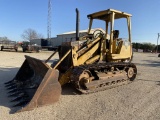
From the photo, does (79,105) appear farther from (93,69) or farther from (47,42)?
(47,42)

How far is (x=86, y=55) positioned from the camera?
6906mm

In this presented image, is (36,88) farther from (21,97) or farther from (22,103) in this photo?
(22,103)

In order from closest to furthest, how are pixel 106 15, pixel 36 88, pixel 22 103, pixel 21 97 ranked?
pixel 22 103
pixel 21 97
pixel 36 88
pixel 106 15

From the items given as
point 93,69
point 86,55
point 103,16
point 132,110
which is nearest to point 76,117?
point 132,110

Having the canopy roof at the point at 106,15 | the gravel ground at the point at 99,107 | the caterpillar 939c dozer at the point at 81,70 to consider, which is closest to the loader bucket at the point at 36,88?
the caterpillar 939c dozer at the point at 81,70

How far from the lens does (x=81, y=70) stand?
6023 millimetres

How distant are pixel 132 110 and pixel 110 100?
2.97ft

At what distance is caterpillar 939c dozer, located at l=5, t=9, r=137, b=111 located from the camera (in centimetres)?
518

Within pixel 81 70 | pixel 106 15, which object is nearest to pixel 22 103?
pixel 81 70

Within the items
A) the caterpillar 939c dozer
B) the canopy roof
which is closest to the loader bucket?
the caterpillar 939c dozer

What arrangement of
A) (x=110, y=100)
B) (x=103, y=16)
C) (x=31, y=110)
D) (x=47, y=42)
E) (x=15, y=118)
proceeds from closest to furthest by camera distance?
(x=15, y=118) → (x=31, y=110) → (x=110, y=100) → (x=103, y=16) → (x=47, y=42)

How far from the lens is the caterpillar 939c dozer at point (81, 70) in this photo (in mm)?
5180

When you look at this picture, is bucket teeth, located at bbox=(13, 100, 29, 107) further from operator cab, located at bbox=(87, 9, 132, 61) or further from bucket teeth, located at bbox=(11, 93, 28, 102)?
operator cab, located at bbox=(87, 9, 132, 61)

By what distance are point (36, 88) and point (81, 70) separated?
4.82ft
